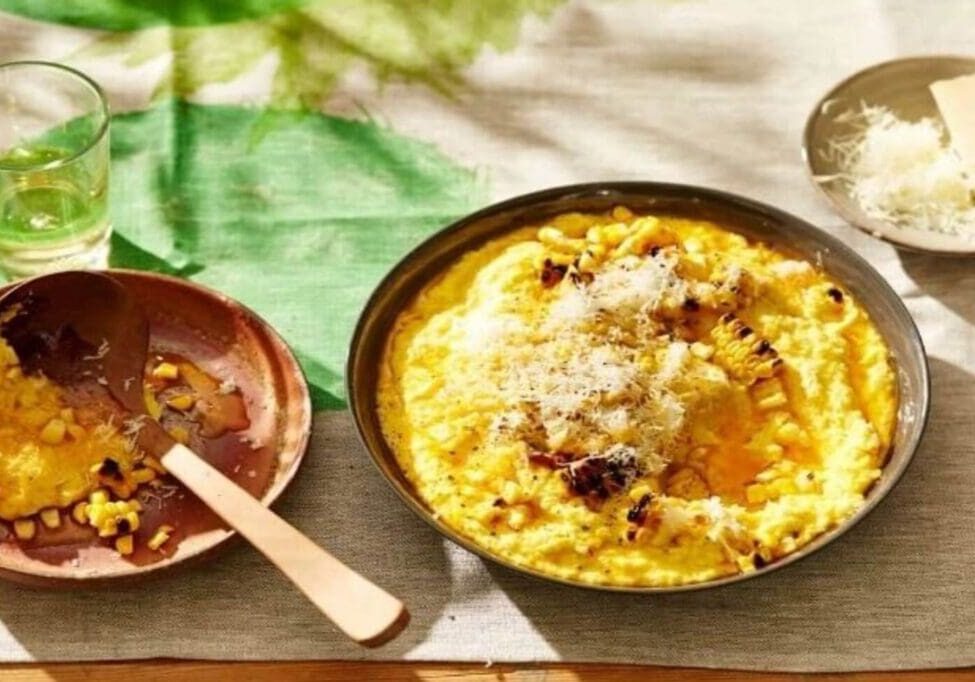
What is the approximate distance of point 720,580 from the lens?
167cm

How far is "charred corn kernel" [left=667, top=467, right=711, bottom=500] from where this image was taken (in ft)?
5.95

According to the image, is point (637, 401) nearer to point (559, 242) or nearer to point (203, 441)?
point (559, 242)

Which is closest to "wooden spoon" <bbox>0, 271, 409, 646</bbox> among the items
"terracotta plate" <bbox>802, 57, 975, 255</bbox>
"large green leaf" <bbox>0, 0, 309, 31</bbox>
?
"large green leaf" <bbox>0, 0, 309, 31</bbox>

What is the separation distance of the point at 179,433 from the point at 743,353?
0.71 meters

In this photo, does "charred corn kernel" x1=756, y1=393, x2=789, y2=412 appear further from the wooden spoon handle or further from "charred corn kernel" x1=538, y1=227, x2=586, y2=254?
the wooden spoon handle

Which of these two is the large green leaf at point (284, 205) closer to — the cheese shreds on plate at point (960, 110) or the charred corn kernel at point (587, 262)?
the charred corn kernel at point (587, 262)

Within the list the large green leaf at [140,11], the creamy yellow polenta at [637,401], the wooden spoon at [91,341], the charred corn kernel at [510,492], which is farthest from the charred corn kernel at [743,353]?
the large green leaf at [140,11]

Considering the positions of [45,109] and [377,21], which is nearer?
[45,109]

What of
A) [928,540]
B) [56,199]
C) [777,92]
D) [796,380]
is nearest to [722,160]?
[777,92]

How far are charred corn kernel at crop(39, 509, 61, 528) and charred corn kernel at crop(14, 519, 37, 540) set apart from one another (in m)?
0.01

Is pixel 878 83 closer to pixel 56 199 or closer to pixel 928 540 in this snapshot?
pixel 928 540

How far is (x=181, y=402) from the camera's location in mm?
1920

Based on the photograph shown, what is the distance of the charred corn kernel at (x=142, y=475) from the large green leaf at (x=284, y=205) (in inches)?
11.9

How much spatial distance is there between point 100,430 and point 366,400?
0.33m
